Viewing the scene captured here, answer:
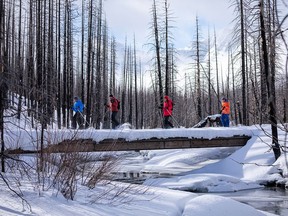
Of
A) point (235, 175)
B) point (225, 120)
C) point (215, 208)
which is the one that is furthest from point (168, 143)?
point (215, 208)

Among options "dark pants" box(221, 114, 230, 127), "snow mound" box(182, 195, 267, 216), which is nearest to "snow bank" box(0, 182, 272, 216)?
"snow mound" box(182, 195, 267, 216)

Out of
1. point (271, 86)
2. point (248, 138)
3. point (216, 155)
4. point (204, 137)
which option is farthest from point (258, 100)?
point (216, 155)

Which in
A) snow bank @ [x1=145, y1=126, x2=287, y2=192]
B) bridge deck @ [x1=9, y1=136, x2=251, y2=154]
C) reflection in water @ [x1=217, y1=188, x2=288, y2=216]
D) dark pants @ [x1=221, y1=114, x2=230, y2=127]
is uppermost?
dark pants @ [x1=221, y1=114, x2=230, y2=127]

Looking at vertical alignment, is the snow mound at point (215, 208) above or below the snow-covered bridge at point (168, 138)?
below

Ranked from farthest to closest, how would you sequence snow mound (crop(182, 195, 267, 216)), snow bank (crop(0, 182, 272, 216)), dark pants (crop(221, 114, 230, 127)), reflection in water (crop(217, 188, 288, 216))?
1. dark pants (crop(221, 114, 230, 127))
2. reflection in water (crop(217, 188, 288, 216))
3. snow mound (crop(182, 195, 267, 216))
4. snow bank (crop(0, 182, 272, 216))

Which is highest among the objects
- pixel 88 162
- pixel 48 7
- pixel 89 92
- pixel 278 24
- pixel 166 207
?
pixel 48 7

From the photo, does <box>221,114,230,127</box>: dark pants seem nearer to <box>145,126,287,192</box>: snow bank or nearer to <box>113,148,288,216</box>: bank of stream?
<box>113,148,288,216</box>: bank of stream

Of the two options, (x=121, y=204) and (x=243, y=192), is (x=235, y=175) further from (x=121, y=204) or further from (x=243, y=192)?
(x=121, y=204)

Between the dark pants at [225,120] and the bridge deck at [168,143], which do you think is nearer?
the bridge deck at [168,143]

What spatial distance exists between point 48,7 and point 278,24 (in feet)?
90.5

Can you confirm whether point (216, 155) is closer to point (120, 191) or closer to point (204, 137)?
point (204, 137)

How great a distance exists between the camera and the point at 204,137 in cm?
1725

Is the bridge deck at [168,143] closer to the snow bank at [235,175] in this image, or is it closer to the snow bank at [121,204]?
the snow bank at [235,175]

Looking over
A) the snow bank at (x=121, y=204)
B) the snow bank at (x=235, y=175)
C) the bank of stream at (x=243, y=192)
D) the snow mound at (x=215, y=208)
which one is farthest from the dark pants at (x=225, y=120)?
the snow mound at (x=215, y=208)
